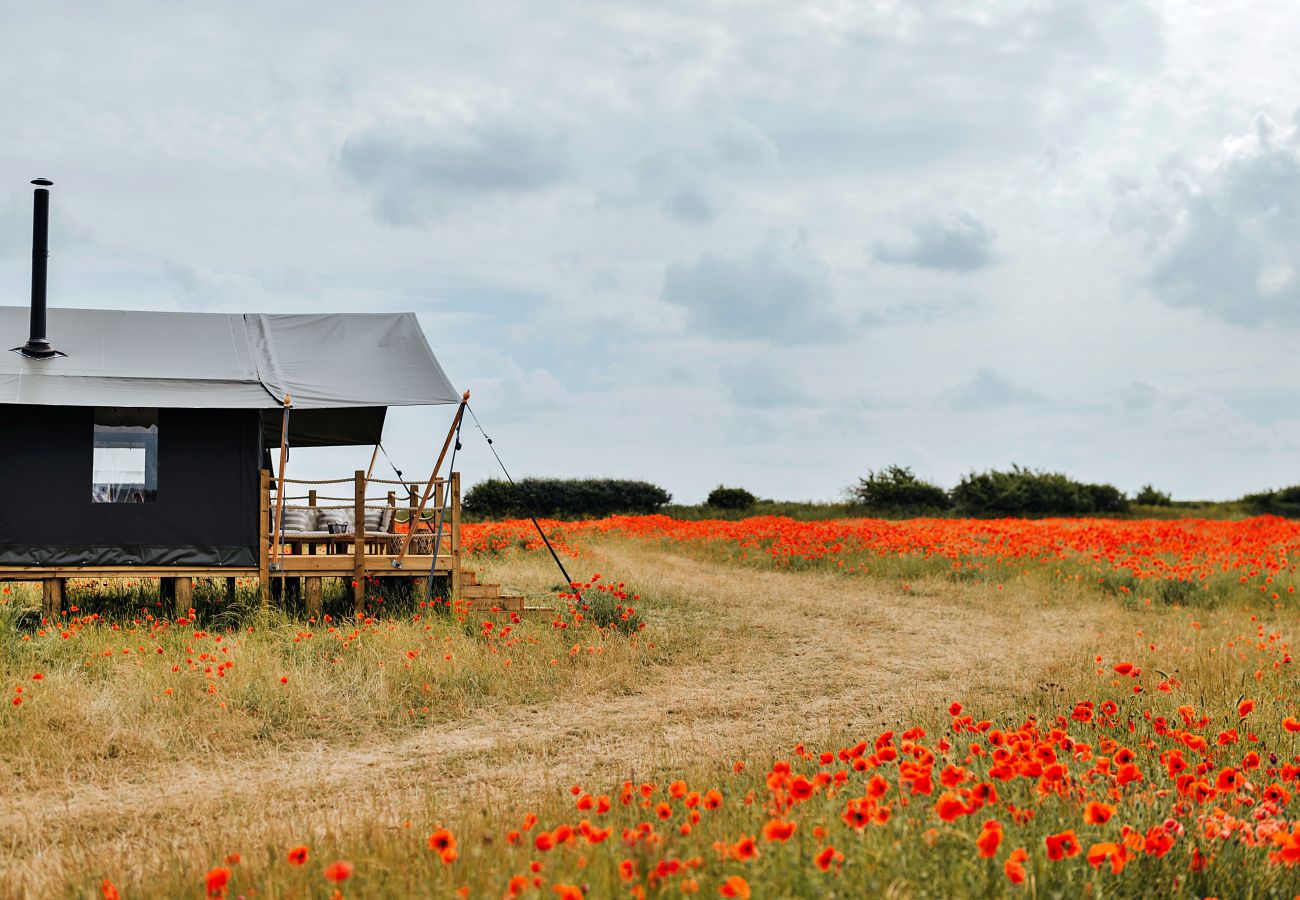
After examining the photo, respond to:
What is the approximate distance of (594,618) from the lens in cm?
1243

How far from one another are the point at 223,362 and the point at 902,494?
22.8m

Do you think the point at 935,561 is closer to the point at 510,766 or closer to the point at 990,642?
the point at 990,642

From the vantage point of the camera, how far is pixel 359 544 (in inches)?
503

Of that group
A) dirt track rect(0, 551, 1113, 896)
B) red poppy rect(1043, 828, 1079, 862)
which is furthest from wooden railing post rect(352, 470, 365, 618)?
red poppy rect(1043, 828, 1079, 862)

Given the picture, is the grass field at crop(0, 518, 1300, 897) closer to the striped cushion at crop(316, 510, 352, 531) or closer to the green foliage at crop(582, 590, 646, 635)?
the green foliage at crop(582, 590, 646, 635)

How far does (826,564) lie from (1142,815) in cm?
1442

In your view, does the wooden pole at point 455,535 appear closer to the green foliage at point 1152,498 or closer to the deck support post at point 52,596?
the deck support post at point 52,596

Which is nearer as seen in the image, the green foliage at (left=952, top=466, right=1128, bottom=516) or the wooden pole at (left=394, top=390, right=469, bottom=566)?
the wooden pole at (left=394, top=390, right=469, bottom=566)

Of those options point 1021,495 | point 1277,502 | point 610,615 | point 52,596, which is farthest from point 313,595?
point 1277,502

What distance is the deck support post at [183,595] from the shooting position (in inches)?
503

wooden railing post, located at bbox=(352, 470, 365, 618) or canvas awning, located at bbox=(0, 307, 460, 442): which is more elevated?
canvas awning, located at bbox=(0, 307, 460, 442)

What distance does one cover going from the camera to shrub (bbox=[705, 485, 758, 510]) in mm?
33094

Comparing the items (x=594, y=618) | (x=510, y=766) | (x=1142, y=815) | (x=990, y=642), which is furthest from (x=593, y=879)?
(x=990, y=642)

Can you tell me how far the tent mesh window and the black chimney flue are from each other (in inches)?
50.5
